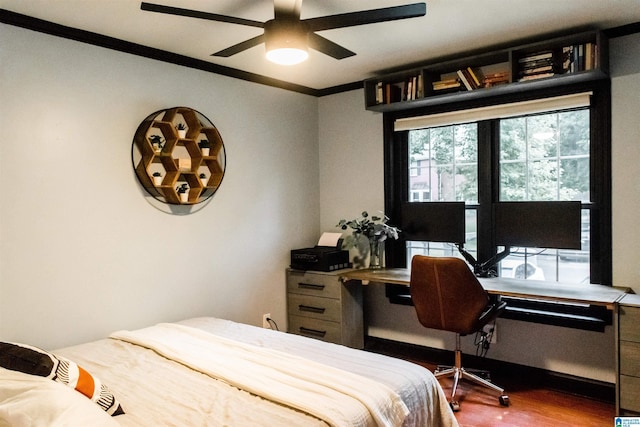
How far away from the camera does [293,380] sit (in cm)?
201

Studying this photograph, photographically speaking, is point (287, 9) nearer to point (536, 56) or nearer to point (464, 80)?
point (464, 80)

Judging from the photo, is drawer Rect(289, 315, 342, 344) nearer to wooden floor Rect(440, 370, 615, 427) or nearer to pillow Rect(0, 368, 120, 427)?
wooden floor Rect(440, 370, 615, 427)

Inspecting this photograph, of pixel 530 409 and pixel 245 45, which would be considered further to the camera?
pixel 530 409

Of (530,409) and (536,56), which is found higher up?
(536,56)

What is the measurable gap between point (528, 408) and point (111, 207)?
116 inches

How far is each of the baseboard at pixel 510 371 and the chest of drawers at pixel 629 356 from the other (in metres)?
0.48

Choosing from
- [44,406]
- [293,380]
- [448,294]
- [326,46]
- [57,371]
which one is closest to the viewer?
Result: [44,406]

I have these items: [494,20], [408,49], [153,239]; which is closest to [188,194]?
[153,239]

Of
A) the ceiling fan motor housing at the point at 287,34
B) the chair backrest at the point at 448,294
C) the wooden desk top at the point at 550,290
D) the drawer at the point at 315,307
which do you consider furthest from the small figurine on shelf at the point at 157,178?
the chair backrest at the point at 448,294

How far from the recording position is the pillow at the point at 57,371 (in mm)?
1709

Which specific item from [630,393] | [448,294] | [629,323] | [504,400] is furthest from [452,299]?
[630,393]

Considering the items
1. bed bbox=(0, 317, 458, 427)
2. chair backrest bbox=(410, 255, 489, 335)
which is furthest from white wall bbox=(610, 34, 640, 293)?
bed bbox=(0, 317, 458, 427)

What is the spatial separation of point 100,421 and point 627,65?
11.4 feet

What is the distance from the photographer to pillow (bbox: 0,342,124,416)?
5.61ft
